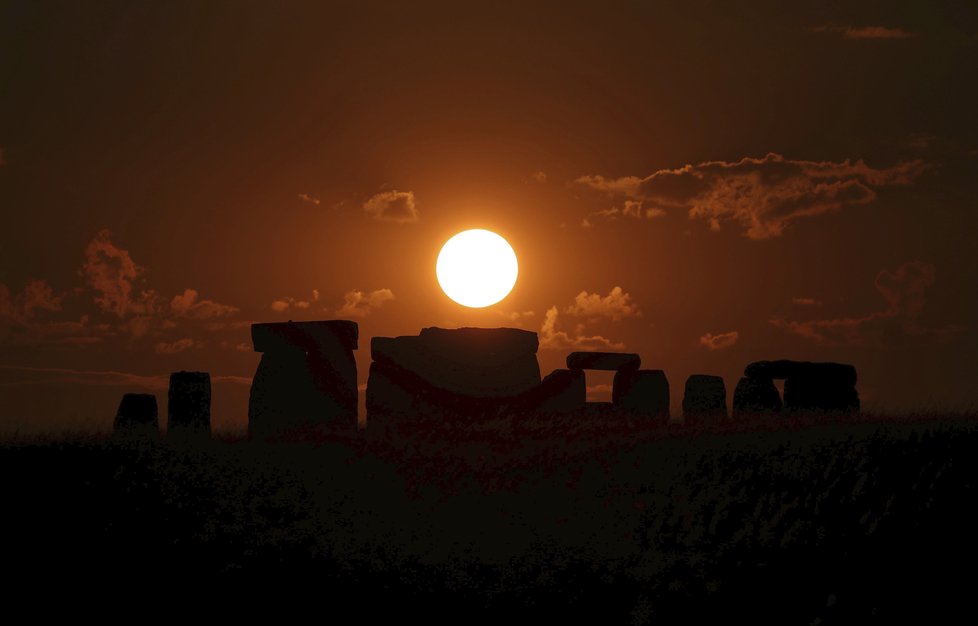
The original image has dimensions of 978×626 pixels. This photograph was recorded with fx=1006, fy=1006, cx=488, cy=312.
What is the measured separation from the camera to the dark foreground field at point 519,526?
11.7m

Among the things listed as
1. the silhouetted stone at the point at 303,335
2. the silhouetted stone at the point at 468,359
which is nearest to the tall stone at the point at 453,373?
the silhouetted stone at the point at 468,359

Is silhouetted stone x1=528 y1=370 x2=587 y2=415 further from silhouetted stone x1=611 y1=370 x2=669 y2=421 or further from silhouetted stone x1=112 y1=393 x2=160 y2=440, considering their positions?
silhouetted stone x1=112 y1=393 x2=160 y2=440

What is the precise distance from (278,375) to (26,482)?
7.50m

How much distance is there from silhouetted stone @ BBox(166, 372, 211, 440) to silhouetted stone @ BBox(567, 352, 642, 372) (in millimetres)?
9393

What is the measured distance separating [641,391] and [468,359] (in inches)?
202

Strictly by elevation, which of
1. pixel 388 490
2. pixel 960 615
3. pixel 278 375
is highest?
pixel 278 375

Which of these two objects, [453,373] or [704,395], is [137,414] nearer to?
[453,373]

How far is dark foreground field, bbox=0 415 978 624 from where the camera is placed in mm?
11734

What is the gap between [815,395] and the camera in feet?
86.1

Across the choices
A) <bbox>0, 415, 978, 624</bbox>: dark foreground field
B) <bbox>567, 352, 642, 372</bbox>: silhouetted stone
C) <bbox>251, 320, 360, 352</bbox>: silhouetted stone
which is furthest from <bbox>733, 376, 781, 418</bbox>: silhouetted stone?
<bbox>251, 320, 360, 352</bbox>: silhouetted stone

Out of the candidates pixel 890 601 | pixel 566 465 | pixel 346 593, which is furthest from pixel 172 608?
pixel 890 601

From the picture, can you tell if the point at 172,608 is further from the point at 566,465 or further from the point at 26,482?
the point at 566,465

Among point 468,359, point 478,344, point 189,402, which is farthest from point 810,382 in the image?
point 189,402

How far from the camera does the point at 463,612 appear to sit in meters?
11.3
